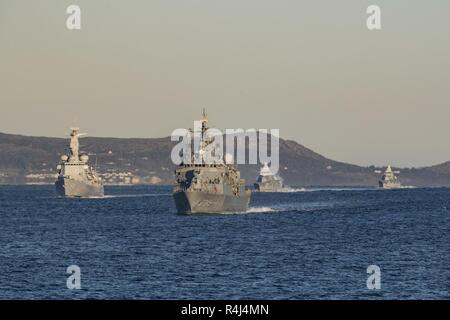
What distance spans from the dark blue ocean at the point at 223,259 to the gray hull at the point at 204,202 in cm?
464

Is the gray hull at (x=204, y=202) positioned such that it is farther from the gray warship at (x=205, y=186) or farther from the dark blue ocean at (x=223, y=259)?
the dark blue ocean at (x=223, y=259)

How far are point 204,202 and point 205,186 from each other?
351 cm

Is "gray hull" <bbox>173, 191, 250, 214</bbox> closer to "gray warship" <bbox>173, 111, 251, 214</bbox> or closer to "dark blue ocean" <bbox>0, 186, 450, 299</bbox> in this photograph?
"gray warship" <bbox>173, 111, 251, 214</bbox>

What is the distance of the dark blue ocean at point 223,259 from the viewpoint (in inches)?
2084

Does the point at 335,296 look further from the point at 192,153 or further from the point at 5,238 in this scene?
the point at 192,153

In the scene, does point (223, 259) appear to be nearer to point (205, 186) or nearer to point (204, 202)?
point (205, 186)

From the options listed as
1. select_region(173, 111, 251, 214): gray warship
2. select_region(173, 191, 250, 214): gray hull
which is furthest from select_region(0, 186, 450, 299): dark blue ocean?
select_region(173, 111, 251, 214): gray warship

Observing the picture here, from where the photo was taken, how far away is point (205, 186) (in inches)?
4985

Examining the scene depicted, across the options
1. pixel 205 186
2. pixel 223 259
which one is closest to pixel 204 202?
pixel 205 186

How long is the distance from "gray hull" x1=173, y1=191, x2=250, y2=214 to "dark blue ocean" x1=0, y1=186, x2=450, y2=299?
15.2 ft

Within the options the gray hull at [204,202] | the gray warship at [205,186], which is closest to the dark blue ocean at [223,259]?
the gray hull at [204,202]
